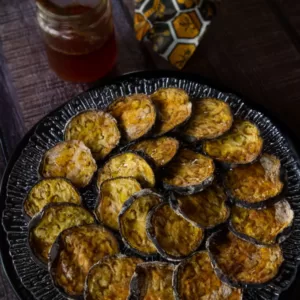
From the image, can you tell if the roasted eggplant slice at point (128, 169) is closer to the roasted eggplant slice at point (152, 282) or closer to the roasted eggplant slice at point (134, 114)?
the roasted eggplant slice at point (134, 114)

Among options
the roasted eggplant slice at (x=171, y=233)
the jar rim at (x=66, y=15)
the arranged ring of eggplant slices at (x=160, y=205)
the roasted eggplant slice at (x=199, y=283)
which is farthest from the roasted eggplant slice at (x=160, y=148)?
the jar rim at (x=66, y=15)

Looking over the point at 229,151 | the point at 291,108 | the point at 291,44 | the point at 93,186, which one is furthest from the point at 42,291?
the point at 291,44

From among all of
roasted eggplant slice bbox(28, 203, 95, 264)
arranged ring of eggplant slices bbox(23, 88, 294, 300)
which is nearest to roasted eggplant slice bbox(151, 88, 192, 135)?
arranged ring of eggplant slices bbox(23, 88, 294, 300)

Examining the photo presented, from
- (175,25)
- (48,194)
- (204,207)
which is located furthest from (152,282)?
(175,25)

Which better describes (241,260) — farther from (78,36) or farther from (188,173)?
(78,36)

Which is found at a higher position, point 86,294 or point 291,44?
point 291,44

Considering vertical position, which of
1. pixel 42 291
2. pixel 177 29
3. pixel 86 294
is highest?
pixel 177 29

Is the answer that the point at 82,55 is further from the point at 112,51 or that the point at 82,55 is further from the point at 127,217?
the point at 127,217
